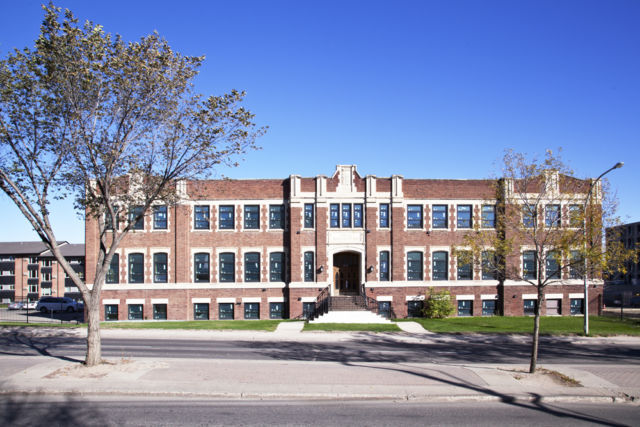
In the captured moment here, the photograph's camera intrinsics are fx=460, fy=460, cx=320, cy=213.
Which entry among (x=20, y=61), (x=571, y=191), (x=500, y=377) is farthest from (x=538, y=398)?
(x=20, y=61)

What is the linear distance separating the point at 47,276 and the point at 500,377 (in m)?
69.0

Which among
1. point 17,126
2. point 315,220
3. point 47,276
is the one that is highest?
point 17,126

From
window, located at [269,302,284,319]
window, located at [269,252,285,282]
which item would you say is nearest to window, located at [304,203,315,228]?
window, located at [269,252,285,282]

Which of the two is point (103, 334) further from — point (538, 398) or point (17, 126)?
point (538, 398)

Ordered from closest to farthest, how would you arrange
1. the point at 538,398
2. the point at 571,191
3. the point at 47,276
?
the point at 538,398 < the point at 571,191 < the point at 47,276

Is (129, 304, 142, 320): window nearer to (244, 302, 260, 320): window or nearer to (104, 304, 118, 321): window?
(104, 304, 118, 321): window

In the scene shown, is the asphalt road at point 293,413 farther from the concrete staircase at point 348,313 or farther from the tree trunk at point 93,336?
the concrete staircase at point 348,313

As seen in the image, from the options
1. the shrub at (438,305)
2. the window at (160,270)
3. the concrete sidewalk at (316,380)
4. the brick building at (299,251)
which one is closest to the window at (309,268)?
the brick building at (299,251)

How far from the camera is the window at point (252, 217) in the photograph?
30656 millimetres

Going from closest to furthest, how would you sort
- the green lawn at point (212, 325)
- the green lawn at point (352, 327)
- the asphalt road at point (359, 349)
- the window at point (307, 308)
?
the asphalt road at point (359, 349) → the green lawn at point (352, 327) → the green lawn at point (212, 325) → the window at point (307, 308)

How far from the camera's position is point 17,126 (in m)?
13.9

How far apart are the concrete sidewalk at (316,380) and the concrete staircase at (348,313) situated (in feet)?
37.9

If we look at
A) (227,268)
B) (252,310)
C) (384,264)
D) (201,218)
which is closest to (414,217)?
(384,264)

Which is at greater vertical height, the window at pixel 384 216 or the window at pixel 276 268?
the window at pixel 384 216
